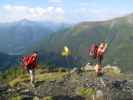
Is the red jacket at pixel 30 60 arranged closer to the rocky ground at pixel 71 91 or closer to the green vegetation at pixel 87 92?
the rocky ground at pixel 71 91

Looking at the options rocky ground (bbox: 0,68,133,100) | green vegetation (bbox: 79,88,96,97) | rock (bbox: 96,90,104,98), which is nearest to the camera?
rocky ground (bbox: 0,68,133,100)

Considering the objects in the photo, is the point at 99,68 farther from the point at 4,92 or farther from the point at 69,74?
the point at 69,74

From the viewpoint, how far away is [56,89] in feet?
119

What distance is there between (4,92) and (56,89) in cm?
469

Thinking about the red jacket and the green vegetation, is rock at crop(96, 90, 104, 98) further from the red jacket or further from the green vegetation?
the red jacket

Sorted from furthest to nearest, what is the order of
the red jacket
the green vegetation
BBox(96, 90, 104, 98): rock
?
the red jacket → the green vegetation → BBox(96, 90, 104, 98): rock

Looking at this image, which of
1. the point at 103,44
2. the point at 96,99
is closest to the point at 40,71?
the point at 103,44

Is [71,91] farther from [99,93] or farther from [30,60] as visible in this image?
[30,60]

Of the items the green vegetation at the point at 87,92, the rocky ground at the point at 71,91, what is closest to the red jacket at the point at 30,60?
the rocky ground at the point at 71,91

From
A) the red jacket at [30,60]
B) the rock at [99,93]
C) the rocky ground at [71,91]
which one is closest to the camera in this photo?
the rocky ground at [71,91]

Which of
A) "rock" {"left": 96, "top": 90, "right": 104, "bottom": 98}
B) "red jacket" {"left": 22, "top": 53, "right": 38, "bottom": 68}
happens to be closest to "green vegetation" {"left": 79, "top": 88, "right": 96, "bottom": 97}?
"rock" {"left": 96, "top": 90, "right": 104, "bottom": 98}

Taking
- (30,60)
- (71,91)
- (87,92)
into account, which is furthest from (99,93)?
(30,60)

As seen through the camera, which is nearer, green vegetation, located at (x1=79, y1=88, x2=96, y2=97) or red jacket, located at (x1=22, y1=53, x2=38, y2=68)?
green vegetation, located at (x1=79, y1=88, x2=96, y2=97)

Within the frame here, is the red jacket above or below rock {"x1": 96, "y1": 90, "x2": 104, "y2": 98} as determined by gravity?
above
